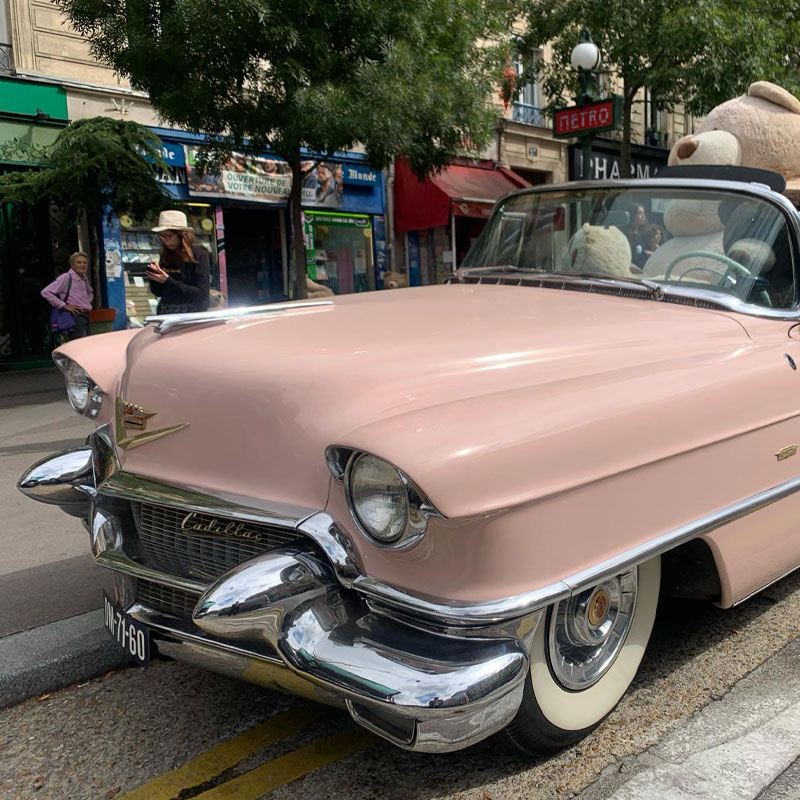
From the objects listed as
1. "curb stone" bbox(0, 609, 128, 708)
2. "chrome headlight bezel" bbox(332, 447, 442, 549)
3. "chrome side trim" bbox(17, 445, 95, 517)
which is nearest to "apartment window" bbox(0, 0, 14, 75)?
"chrome side trim" bbox(17, 445, 95, 517)

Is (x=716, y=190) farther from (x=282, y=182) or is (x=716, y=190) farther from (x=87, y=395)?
(x=282, y=182)

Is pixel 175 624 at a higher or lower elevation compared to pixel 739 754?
higher

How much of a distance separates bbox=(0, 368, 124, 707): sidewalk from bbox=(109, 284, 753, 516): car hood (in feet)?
2.54

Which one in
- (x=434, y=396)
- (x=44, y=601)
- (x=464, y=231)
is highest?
(x=434, y=396)

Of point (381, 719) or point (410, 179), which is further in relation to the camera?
point (410, 179)

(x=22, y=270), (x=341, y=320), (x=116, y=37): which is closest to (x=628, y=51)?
(x=116, y=37)

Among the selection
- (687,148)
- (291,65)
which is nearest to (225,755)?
(687,148)

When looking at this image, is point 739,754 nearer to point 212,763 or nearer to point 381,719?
point 381,719

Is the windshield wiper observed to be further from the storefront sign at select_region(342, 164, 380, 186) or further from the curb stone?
the storefront sign at select_region(342, 164, 380, 186)

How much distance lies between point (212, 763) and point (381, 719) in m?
0.82

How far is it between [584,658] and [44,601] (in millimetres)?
2396

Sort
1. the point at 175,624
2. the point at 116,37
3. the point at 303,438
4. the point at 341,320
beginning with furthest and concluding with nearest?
the point at 116,37, the point at 341,320, the point at 175,624, the point at 303,438

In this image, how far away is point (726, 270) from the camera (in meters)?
3.36

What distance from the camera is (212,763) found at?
101 inches
